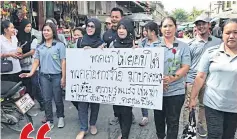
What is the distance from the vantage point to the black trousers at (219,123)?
110 inches

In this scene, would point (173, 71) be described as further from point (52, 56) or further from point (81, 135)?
point (52, 56)

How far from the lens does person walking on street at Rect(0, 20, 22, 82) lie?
15.1 ft

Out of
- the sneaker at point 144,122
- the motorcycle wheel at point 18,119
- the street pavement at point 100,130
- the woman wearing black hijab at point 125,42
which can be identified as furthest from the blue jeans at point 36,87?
the woman wearing black hijab at point 125,42

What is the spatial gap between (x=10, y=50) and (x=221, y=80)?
10.9 feet

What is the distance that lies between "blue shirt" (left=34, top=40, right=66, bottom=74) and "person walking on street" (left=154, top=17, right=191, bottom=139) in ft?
5.05

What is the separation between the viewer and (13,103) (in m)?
4.12

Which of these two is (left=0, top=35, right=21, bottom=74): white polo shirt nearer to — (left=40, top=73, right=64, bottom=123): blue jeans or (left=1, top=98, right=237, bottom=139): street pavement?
(left=40, top=73, right=64, bottom=123): blue jeans

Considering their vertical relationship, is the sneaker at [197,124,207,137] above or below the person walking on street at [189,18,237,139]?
below

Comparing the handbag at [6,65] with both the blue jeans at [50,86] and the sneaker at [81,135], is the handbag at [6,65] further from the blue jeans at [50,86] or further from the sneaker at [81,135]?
the sneaker at [81,135]

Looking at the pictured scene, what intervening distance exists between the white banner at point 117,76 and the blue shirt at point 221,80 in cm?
59

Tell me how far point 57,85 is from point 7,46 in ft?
3.70

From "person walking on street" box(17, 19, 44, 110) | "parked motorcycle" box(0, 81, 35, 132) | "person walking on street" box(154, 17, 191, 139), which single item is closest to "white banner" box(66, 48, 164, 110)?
"person walking on street" box(154, 17, 191, 139)

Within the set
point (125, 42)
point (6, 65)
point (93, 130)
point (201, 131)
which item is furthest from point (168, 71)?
point (6, 65)

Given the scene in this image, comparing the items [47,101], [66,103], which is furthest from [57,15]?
[47,101]
